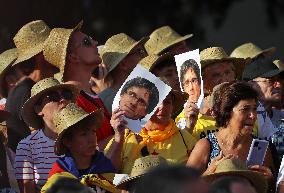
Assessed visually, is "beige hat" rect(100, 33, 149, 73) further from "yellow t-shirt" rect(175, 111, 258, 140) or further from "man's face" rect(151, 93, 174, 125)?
"man's face" rect(151, 93, 174, 125)

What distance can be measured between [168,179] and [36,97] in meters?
3.50

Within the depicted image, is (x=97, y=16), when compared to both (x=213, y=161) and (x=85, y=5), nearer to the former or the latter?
(x=85, y=5)

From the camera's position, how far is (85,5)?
1360cm

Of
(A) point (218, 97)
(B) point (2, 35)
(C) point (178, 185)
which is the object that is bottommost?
(B) point (2, 35)

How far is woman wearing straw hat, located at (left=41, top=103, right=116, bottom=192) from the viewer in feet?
25.3

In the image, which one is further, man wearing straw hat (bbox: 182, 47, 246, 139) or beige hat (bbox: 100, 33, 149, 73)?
beige hat (bbox: 100, 33, 149, 73)

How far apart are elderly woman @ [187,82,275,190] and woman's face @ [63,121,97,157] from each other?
0.63 m

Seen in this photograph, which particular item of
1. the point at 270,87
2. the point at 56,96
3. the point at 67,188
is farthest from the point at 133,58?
the point at 67,188

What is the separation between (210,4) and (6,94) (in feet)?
14.7

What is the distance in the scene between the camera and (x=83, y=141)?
7.84m

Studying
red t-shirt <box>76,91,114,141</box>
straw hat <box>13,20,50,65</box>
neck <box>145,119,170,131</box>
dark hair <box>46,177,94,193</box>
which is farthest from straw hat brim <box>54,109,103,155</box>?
dark hair <box>46,177,94,193</box>

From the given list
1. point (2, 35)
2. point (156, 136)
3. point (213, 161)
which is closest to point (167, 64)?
point (156, 136)

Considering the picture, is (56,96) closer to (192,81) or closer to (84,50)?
(84,50)

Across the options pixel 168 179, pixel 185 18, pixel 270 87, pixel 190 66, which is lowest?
pixel 185 18
